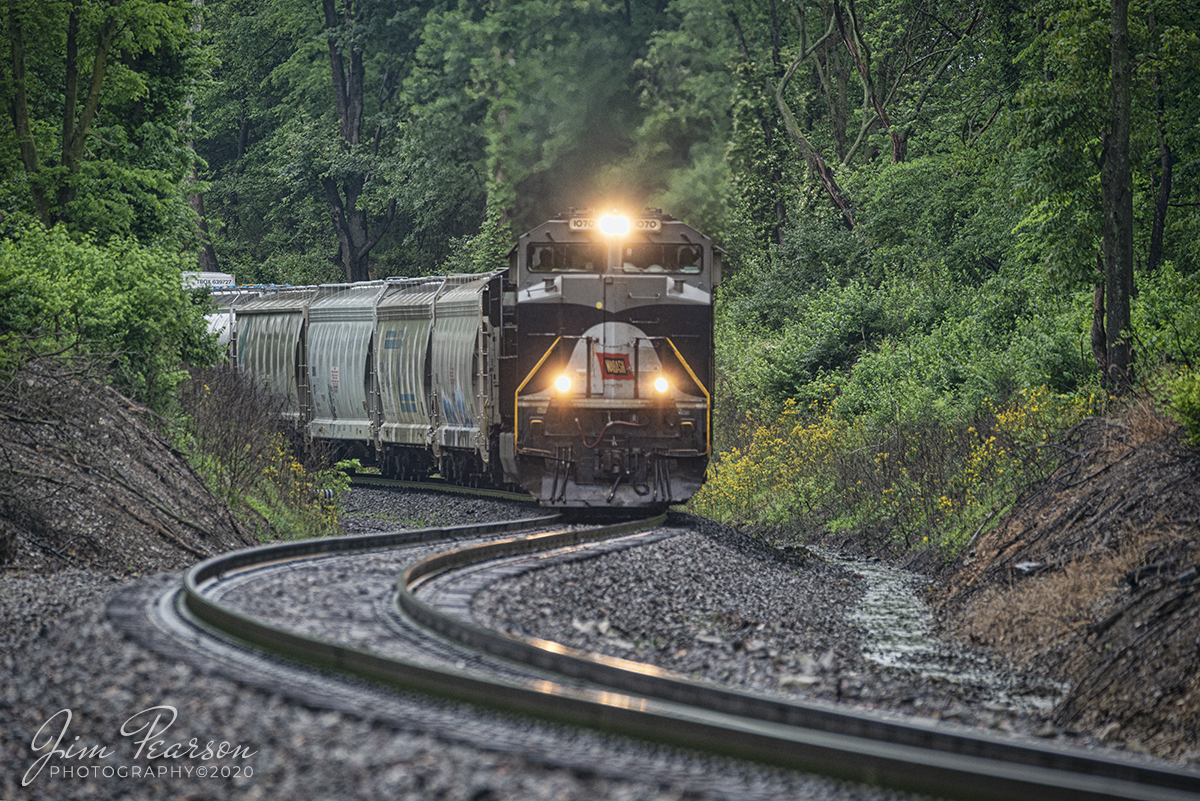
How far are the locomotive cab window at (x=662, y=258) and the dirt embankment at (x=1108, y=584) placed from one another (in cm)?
495

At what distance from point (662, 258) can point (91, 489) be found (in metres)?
7.41

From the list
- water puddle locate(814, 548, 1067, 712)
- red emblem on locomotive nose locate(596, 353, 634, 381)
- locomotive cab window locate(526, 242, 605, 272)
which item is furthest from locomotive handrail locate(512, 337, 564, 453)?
water puddle locate(814, 548, 1067, 712)

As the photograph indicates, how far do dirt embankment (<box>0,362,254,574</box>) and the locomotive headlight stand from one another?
5.69 metres

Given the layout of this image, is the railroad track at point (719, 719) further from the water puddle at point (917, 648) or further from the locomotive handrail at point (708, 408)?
the locomotive handrail at point (708, 408)

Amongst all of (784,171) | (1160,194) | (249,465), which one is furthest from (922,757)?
(784,171)

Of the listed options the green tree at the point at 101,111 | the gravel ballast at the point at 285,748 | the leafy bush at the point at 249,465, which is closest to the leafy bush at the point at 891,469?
the leafy bush at the point at 249,465

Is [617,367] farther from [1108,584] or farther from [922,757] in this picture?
[922,757]

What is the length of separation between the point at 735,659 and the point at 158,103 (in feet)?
52.6

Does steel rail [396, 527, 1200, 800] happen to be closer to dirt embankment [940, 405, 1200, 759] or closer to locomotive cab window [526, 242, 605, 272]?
dirt embankment [940, 405, 1200, 759]

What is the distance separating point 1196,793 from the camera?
14.9ft

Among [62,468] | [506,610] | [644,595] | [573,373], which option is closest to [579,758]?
[506,610]

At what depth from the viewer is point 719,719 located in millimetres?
5285

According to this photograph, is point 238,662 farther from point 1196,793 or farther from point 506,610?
point 1196,793

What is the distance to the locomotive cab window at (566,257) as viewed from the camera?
1591cm
